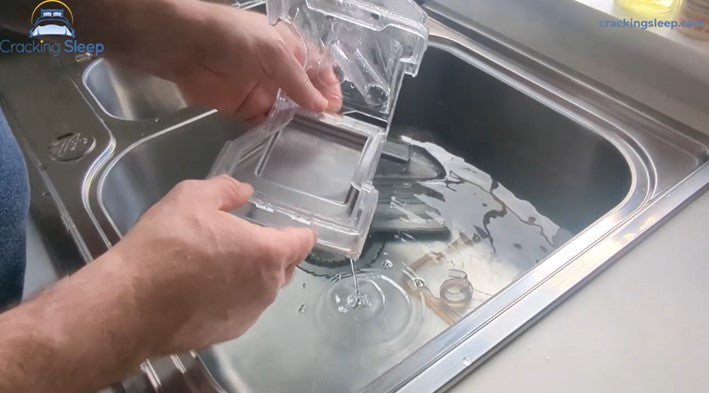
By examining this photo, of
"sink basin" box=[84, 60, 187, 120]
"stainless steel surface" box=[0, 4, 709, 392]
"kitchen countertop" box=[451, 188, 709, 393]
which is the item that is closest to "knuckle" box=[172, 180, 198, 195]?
"stainless steel surface" box=[0, 4, 709, 392]

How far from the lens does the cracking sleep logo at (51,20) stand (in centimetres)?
73

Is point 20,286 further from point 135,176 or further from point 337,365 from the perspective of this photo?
point 337,365

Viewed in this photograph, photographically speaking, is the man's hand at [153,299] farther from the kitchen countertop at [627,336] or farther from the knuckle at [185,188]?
the kitchen countertop at [627,336]

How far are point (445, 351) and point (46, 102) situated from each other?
638mm

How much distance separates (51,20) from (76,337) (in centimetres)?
50

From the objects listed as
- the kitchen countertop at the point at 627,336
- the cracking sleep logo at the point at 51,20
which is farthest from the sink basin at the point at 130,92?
the kitchen countertop at the point at 627,336

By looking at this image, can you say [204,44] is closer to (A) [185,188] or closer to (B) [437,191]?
(A) [185,188]

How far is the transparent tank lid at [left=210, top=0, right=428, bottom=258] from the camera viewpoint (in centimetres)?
61

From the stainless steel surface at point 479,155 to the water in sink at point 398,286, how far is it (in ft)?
0.18

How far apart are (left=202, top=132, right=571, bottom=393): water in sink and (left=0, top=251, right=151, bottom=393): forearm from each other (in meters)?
0.19

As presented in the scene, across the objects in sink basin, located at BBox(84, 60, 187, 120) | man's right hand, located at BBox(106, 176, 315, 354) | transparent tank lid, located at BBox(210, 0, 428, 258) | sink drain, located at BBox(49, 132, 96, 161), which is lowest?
sink drain, located at BBox(49, 132, 96, 161)

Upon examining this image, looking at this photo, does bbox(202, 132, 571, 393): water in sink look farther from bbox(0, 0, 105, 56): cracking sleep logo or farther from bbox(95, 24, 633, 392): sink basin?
bbox(0, 0, 105, 56): cracking sleep logo

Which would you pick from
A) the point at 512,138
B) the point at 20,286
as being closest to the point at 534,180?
the point at 512,138

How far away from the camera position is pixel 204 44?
27.9 inches
